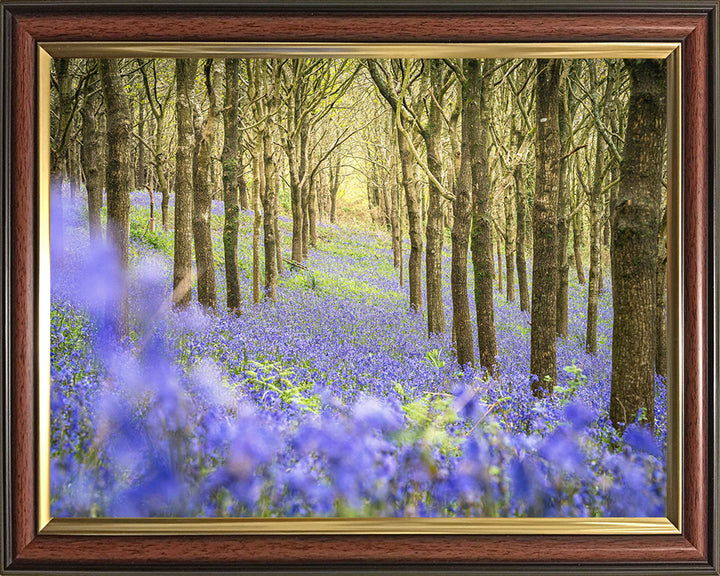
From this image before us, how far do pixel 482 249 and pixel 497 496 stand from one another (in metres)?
1.54

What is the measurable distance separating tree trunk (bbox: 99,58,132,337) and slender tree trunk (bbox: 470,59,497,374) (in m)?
2.04

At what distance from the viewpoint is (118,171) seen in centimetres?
301

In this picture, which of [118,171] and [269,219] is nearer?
[118,171]

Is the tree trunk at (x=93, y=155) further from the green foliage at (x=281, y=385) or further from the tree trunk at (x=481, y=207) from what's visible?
the tree trunk at (x=481, y=207)

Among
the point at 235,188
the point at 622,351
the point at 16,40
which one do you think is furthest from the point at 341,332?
the point at 16,40

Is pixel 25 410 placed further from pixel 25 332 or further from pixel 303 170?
pixel 303 170

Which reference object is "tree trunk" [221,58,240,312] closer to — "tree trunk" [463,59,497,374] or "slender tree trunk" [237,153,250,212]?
"slender tree trunk" [237,153,250,212]

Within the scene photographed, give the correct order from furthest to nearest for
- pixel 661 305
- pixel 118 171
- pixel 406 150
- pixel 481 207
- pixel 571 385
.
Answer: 1. pixel 481 207
2. pixel 406 150
3. pixel 118 171
4. pixel 571 385
5. pixel 661 305

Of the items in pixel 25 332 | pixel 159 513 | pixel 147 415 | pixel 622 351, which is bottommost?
pixel 159 513

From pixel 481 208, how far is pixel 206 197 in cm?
186

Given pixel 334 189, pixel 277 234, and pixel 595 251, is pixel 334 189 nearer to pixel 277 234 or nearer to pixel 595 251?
pixel 277 234

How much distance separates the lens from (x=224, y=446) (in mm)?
2631

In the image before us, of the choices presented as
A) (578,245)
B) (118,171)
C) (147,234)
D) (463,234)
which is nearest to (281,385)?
(147,234)

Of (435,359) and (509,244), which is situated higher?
(509,244)
